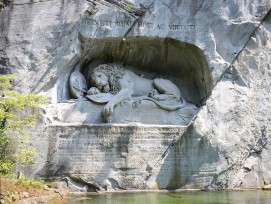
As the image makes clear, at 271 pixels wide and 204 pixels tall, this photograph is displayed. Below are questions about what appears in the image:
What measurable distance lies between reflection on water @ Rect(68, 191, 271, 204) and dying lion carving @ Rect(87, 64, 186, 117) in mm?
2944

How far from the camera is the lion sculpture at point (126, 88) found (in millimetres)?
11930

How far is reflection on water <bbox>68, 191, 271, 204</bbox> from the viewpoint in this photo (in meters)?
8.58

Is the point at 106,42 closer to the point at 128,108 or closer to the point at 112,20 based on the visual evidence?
the point at 112,20

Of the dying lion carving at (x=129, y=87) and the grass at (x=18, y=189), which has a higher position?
the dying lion carving at (x=129, y=87)

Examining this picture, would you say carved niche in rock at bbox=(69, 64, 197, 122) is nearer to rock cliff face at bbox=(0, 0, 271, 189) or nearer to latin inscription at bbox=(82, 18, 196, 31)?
rock cliff face at bbox=(0, 0, 271, 189)

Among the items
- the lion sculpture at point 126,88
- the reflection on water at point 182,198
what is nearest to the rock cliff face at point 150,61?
the lion sculpture at point 126,88

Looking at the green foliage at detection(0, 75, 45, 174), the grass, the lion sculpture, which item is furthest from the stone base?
the grass

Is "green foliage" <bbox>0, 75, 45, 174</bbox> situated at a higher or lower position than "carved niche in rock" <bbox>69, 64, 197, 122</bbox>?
lower

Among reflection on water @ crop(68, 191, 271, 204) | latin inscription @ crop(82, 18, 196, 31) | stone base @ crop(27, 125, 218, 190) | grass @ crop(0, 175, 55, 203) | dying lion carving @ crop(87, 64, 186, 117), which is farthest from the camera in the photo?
dying lion carving @ crop(87, 64, 186, 117)

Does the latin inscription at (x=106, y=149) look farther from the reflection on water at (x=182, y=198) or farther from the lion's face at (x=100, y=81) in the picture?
the lion's face at (x=100, y=81)

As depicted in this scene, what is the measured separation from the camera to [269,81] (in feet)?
41.2

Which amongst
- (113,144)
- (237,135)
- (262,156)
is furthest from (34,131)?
Answer: (262,156)

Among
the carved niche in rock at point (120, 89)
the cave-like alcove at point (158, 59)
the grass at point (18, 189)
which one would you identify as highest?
the cave-like alcove at point (158, 59)

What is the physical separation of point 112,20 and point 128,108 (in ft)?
8.70
